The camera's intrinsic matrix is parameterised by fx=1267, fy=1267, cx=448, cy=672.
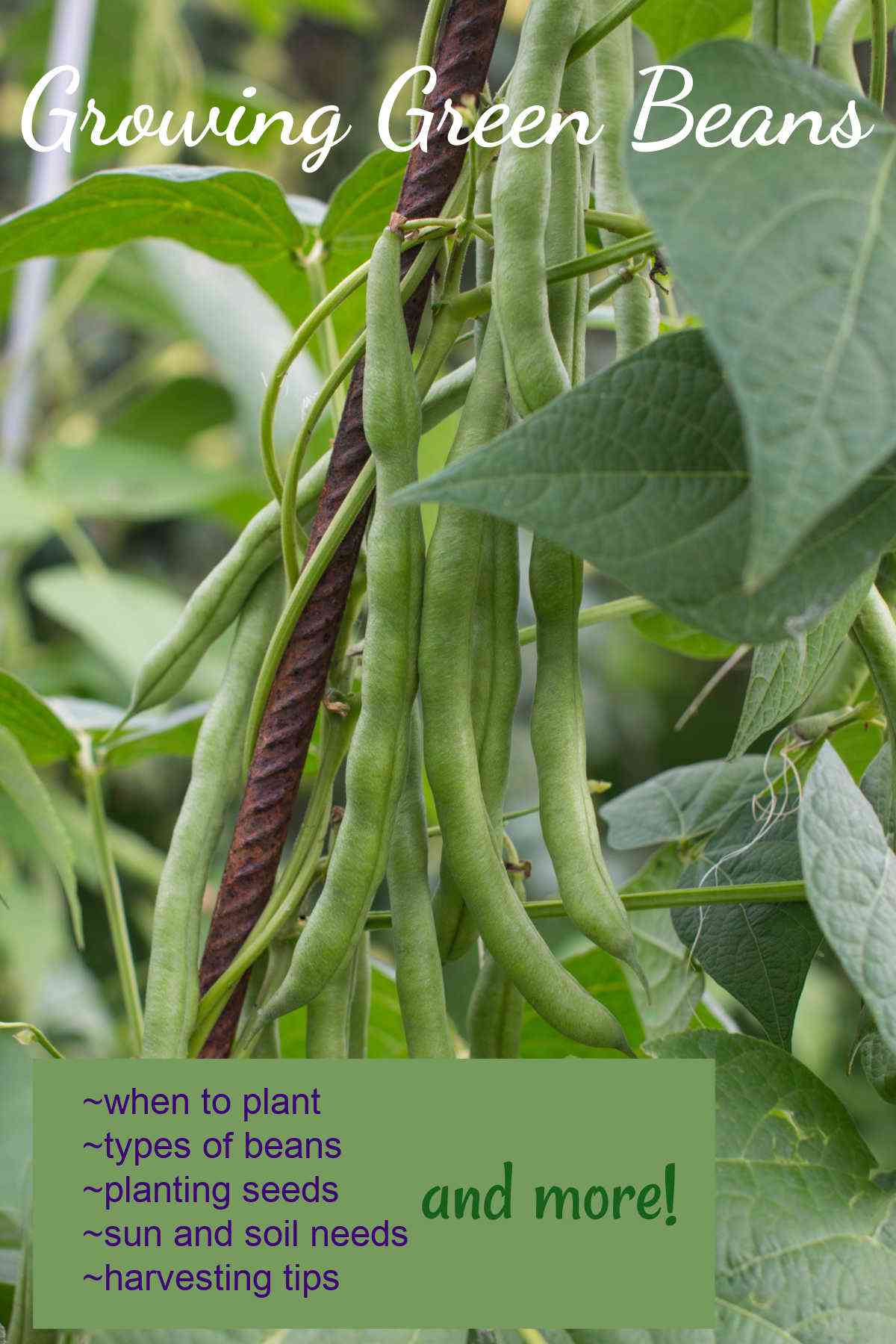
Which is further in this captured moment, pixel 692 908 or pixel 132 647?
pixel 132 647

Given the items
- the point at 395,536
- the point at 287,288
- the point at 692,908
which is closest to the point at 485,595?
the point at 395,536

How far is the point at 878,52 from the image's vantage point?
41 centimetres

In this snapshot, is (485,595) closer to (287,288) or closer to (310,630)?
(310,630)

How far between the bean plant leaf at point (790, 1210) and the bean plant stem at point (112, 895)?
19 cm

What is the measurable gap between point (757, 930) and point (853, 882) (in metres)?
0.09

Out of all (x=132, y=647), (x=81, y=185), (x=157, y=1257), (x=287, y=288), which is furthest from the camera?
(x=132, y=647)

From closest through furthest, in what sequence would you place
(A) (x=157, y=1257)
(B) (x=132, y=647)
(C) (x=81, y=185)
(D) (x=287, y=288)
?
(A) (x=157, y=1257)
(C) (x=81, y=185)
(D) (x=287, y=288)
(B) (x=132, y=647)

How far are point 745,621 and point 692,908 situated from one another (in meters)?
0.22

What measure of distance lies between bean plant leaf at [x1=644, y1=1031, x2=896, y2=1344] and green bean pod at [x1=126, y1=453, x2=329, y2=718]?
0.73 feet

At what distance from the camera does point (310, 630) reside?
43cm

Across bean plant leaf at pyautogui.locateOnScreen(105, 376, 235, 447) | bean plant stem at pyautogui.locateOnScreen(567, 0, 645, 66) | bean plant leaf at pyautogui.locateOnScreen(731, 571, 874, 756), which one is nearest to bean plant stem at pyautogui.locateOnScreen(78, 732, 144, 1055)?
bean plant leaf at pyautogui.locateOnScreen(731, 571, 874, 756)

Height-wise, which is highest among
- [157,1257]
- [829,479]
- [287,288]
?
[287,288]

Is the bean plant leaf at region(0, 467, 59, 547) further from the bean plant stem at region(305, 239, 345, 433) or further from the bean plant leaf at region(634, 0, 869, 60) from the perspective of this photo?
the bean plant leaf at region(634, 0, 869, 60)

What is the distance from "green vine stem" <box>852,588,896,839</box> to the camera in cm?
43
